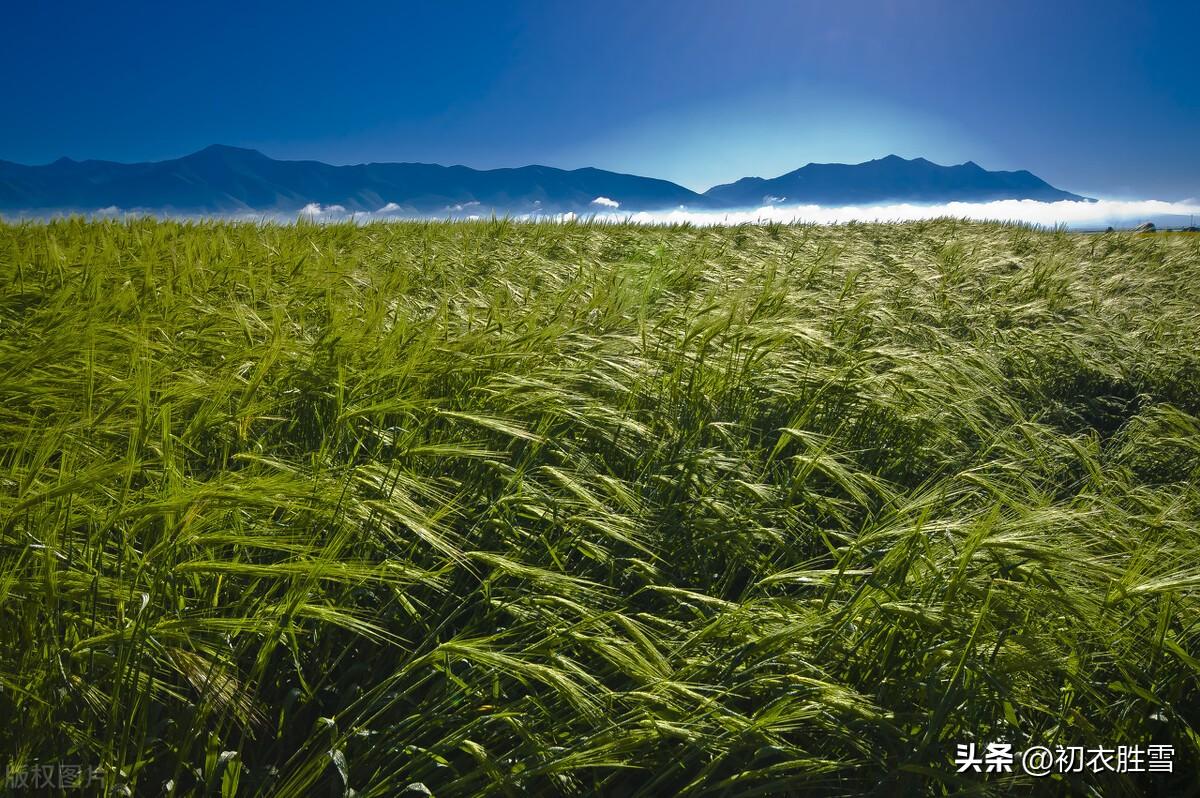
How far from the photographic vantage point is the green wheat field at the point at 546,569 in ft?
3.94

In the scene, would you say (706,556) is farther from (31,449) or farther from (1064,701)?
(31,449)

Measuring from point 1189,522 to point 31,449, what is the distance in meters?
3.18

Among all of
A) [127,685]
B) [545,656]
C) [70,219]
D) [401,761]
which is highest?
[70,219]

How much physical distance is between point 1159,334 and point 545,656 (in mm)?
4951

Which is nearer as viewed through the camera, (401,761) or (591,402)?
(401,761)

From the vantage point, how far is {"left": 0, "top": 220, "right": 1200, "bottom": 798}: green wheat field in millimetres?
1201

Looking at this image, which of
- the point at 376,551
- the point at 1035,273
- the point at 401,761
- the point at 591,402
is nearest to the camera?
the point at 401,761

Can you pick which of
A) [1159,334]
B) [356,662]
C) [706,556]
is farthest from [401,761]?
[1159,334]

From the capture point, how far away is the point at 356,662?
1466 millimetres

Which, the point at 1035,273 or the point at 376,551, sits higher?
the point at 1035,273

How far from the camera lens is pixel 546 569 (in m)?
1.64

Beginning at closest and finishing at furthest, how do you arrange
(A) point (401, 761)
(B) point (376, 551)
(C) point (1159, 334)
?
(A) point (401, 761)
(B) point (376, 551)
(C) point (1159, 334)

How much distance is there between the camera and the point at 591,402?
2141mm

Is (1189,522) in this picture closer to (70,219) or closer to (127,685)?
(127,685)
